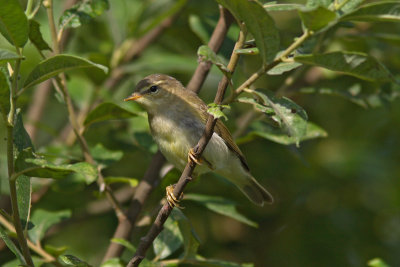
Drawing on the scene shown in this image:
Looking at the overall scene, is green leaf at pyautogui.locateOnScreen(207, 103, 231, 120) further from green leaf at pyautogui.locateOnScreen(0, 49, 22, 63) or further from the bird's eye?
the bird's eye

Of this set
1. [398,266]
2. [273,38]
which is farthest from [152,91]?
[398,266]

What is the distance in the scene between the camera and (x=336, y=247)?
3602 millimetres

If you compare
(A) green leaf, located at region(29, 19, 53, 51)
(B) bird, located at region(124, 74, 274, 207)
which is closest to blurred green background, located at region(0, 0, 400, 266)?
(B) bird, located at region(124, 74, 274, 207)

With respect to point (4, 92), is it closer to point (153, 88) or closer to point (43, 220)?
point (43, 220)

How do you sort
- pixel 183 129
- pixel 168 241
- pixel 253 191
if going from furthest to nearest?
pixel 253 191 → pixel 183 129 → pixel 168 241

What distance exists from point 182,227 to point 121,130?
1.19 meters

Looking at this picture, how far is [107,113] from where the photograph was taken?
2.66 meters

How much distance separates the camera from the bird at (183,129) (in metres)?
2.87

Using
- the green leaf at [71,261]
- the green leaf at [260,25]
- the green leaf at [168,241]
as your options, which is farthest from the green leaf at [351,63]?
the green leaf at [168,241]

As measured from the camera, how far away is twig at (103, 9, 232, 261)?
2.67 metres

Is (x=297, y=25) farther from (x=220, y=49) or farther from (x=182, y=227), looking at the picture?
(x=182, y=227)

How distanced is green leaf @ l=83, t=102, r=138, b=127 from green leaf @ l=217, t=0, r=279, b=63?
40.8 inches

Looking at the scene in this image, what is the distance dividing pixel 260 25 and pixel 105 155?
1415 mm

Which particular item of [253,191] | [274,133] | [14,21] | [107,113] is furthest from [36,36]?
[253,191]
